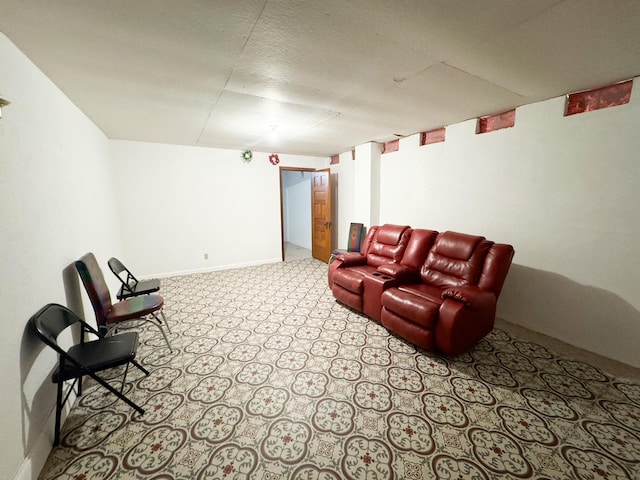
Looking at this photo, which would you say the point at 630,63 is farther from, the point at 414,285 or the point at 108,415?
the point at 108,415

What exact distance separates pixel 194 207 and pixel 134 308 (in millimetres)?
2792

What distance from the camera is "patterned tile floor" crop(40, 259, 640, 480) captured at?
1370 millimetres

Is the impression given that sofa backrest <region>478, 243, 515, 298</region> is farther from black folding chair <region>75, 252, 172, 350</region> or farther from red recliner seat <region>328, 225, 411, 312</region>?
black folding chair <region>75, 252, 172, 350</region>

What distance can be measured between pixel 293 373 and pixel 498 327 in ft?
8.19

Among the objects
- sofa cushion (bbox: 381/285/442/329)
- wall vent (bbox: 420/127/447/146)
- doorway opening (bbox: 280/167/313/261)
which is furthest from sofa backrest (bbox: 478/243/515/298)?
doorway opening (bbox: 280/167/313/261)

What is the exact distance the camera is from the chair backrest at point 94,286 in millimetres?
1995

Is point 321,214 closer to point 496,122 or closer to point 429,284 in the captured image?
point 429,284

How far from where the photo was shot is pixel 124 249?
423 centimetres

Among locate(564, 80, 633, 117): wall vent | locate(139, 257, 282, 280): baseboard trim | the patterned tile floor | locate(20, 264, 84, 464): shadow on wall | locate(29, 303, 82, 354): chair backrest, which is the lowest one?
the patterned tile floor

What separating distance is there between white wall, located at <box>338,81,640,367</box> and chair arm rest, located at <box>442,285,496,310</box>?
0.89 m

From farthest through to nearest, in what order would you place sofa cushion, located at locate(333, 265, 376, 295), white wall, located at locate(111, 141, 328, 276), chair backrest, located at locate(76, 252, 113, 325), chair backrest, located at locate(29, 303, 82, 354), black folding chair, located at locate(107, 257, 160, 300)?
white wall, located at locate(111, 141, 328, 276), sofa cushion, located at locate(333, 265, 376, 295), black folding chair, located at locate(107, 257, 160, 300), chair backrest, located at locate(76, 252, 113, 325), chair backrest, located at locate(29, 303, 82, 354)

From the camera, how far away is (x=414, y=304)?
2.34 m

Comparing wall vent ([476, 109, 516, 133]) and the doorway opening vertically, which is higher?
wall vent ([476, 109, 516, 133])

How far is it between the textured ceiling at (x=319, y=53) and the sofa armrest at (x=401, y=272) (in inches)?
72.4
